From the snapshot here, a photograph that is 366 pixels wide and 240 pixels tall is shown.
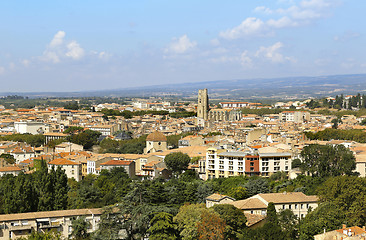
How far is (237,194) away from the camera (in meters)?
29.8

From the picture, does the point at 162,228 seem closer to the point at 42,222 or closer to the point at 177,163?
the point at 42,222

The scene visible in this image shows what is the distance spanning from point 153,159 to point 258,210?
56.4ft

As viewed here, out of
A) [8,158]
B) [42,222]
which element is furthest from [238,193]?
[8,158]

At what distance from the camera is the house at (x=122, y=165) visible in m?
39.4

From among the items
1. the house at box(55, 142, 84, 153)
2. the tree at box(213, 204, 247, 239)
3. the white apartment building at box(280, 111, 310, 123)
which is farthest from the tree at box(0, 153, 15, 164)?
the white apartment building at box(280, 111, 310, 123)

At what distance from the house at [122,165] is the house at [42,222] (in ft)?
45.6

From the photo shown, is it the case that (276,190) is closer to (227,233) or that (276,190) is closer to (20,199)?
(227,233)

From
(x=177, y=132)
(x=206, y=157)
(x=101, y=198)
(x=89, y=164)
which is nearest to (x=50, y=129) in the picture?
(x=177, y=132)

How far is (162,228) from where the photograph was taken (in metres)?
22.1

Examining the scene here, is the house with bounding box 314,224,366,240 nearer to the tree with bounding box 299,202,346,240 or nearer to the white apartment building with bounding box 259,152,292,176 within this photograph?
the tree with bounding box 299,202,346,240

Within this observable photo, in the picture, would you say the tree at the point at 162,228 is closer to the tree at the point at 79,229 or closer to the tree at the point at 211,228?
the tree at the point at 211,228

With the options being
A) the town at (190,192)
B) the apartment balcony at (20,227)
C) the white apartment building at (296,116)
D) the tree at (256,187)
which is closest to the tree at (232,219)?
the town at (190,192)

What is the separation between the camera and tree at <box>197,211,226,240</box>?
2128 cm

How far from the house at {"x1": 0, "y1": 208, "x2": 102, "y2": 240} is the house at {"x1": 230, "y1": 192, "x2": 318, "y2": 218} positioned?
22.6 ft
